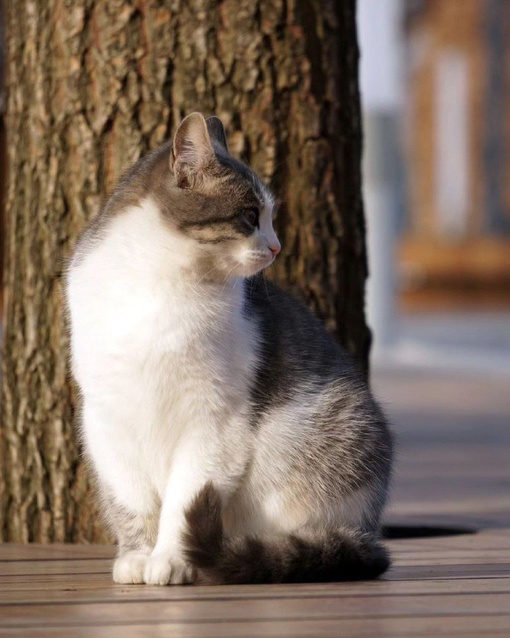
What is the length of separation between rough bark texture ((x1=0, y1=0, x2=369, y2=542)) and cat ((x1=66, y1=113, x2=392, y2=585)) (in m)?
0.48

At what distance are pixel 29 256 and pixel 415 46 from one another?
16623 mm

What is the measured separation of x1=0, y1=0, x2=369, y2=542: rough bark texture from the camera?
10.9 ft

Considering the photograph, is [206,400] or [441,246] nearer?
[206,400]

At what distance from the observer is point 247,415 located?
275 cm

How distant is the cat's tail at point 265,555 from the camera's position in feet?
8.36

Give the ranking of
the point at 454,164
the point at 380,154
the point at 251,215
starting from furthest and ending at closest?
1. the point at 454,164
2. the point at 380,154
3. the point at 251,215

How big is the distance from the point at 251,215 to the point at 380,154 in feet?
22.2

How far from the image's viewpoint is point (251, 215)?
2809 mm

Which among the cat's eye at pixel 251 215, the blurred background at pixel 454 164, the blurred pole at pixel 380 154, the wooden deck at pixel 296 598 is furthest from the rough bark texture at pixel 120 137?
the blurred background at pixel 454 164

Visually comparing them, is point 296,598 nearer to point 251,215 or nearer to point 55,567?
point 55,567

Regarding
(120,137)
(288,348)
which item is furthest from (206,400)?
(120,137)

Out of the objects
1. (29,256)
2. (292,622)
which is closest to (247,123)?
(29,256)

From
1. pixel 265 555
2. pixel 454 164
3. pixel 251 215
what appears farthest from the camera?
pixel 454 164

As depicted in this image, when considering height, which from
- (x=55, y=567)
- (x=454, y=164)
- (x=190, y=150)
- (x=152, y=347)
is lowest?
(x=55, y=567)
